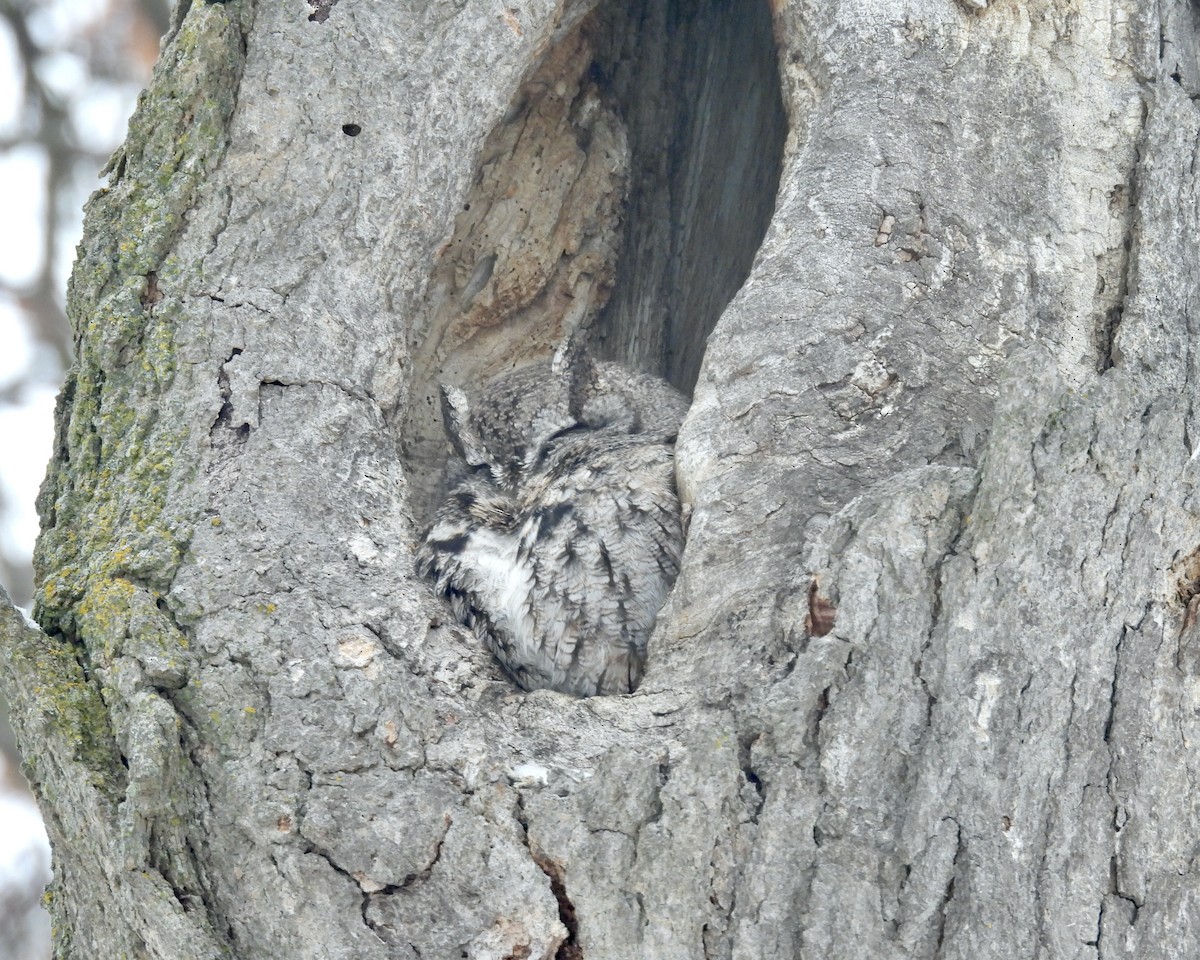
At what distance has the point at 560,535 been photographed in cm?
255

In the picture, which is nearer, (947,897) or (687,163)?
(947,897)

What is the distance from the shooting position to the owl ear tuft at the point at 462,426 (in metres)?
2.96

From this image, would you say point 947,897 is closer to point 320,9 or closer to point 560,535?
Answer: point 560,535

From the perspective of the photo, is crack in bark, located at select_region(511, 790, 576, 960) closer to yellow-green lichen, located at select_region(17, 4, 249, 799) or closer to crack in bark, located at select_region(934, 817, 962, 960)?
crack in bark, located at select_region(934, 817, 962, 960)

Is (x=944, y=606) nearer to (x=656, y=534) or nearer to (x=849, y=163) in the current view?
(x=656, y=534)

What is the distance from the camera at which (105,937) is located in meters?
1.87

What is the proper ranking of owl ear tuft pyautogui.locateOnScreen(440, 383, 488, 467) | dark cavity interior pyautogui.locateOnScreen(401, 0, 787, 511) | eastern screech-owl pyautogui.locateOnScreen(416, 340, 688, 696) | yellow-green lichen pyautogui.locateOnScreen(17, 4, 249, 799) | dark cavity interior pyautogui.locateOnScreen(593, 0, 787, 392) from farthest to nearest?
1. dark cavity interior pyautogui.locateOnScreen(593, 0, 787, 392)
2. dark cavity interior pyautogui.locateOnScreen(401, 0, 787, 511)
3. owl ear tuft pyautogui.locateOnScreen(440, 383, 488, 467)
4. eastern screech-owl pyautogui.locateOnScreen(416, 340, 688, 696)
5. yellow-green lichen pyautogui.locateOnScreen(17, 4, 249, 799)

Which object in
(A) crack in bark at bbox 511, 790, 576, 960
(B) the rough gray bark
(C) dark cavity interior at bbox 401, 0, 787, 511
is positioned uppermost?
(C) dark cavity interior at bbox 401, 0, 787, 511

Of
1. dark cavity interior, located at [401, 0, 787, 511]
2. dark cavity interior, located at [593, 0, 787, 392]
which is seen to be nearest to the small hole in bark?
dark cavity interior, located at [401, 0, 787, 511]

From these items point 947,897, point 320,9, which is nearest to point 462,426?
point 320,9

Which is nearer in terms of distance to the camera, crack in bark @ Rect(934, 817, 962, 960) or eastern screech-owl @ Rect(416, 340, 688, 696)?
crack in bark @ Rect(934, 817, 962, 960)

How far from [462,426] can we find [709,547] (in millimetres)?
1016

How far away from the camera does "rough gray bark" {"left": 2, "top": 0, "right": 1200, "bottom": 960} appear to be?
171 cm

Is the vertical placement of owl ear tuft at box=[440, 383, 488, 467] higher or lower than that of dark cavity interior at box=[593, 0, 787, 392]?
lower
